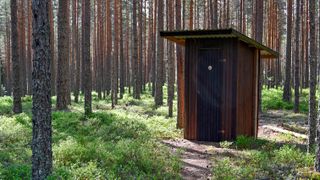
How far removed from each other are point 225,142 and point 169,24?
419 inches

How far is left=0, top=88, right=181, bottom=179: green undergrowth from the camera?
735 centimetres

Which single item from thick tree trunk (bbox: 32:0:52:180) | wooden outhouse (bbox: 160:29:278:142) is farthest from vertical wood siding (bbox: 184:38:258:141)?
thick tree trunk (bbox: 32:0:52:180)

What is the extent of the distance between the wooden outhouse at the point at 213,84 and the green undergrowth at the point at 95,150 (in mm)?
1392

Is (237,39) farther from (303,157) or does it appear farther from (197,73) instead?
(303,157)

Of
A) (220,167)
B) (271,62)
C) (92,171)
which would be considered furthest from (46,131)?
(271,62)

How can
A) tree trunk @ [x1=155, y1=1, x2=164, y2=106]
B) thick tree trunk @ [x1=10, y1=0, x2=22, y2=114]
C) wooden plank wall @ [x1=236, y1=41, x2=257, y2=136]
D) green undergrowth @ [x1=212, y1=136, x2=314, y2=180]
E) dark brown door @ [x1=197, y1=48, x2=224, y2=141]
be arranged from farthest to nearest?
tree trunk @ [x1=155, y1=1, x2=164, y2=106] → thick tree trunk @ [x1=10, y1=0, x2=22, y2=114] → wooden plank wall @ [x1=236, y1=41, x2=257, y2=136] → dark brown door @ [x1=197, y1=48, x2=224, y2=141] → green undergrowth @ [x1=212, y1=136, x2=314, y2=180]

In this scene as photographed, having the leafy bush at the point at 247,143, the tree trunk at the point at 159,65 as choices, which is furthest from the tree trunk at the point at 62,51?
the leafy bush at the point at 247,143

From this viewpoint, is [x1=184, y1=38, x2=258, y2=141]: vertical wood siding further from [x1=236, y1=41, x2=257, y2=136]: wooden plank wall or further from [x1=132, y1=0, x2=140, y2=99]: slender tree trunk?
[x1=132, y1=0, x2=140, y2=99]: slender tree trunk

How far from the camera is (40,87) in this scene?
603cm

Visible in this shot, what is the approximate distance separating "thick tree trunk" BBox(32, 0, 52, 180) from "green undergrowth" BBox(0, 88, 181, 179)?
448mm

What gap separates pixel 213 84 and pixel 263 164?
14.1 ft

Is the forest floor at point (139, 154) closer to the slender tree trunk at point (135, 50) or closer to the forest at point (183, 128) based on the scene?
the forest at point (183, 128)

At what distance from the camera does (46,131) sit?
6156mm

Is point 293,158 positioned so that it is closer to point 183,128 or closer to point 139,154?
point 139,154
